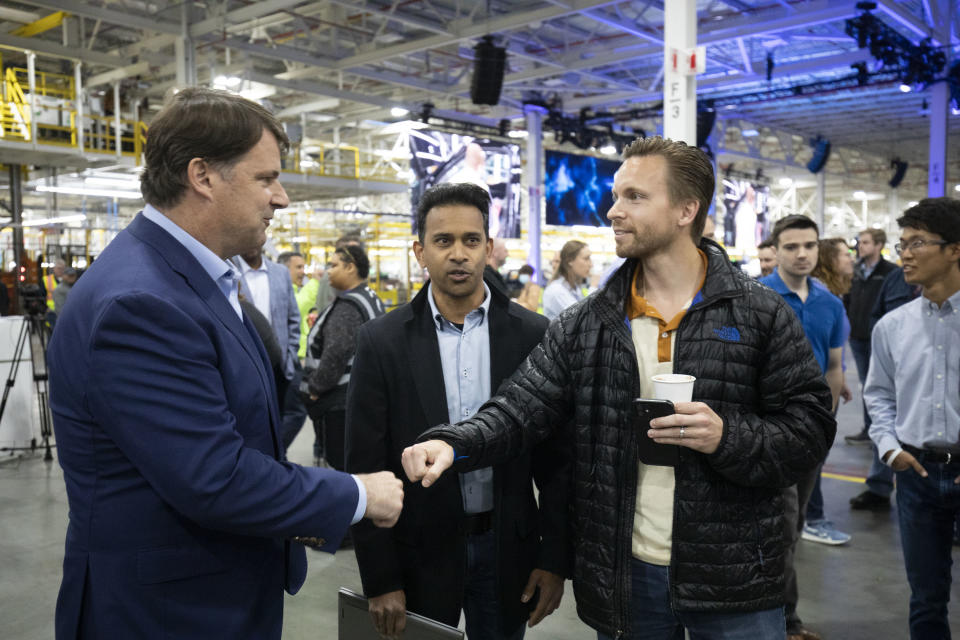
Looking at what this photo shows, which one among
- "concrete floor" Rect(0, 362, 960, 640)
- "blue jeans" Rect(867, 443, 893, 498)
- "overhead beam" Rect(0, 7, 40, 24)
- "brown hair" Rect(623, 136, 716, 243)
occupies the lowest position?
"concrete floor" Rect(0, 362, 960, 640)

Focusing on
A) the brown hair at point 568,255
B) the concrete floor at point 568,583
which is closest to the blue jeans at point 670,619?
the concrete floor at point 568,583

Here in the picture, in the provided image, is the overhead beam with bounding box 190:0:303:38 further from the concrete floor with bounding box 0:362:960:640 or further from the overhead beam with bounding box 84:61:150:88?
the concrete floor with bounding box 0:362:960:640

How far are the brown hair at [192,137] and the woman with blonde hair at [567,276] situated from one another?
4773 mm

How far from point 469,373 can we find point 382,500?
→ 62 centimetres

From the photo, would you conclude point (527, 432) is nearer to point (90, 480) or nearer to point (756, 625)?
point (756, 625)

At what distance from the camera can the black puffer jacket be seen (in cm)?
164

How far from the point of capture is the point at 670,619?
1729 millimetres

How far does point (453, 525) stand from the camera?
191 centimetres

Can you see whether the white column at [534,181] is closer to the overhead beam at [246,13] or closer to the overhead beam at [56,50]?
the overhead beam at [246,13]

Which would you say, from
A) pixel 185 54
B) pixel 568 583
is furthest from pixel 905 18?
pixel 568 583

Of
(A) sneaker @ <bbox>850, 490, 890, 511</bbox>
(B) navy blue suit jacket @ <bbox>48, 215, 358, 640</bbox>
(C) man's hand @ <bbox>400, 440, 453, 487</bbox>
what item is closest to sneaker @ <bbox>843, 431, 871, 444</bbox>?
(A) sneaker @ <bbox>850, 490, 890, 511</bbox>

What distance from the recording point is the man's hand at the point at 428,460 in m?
1.63

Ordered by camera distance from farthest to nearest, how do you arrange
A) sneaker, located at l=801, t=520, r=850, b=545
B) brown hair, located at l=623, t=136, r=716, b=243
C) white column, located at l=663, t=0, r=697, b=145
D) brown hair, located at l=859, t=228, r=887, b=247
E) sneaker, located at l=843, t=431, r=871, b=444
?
sneaker, located at l=843, t=431, r=871, b=444 < brown hair, located at l=859, t=228, r=887, b=247 < white column, located at l=663, t=0, r=697, b=145 < sneaker, located at l=801, t=520, r=850, b=545 < brown hair, located at l=623, t=136, r=716, b=243

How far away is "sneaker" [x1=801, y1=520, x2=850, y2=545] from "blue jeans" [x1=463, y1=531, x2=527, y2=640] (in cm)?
335
